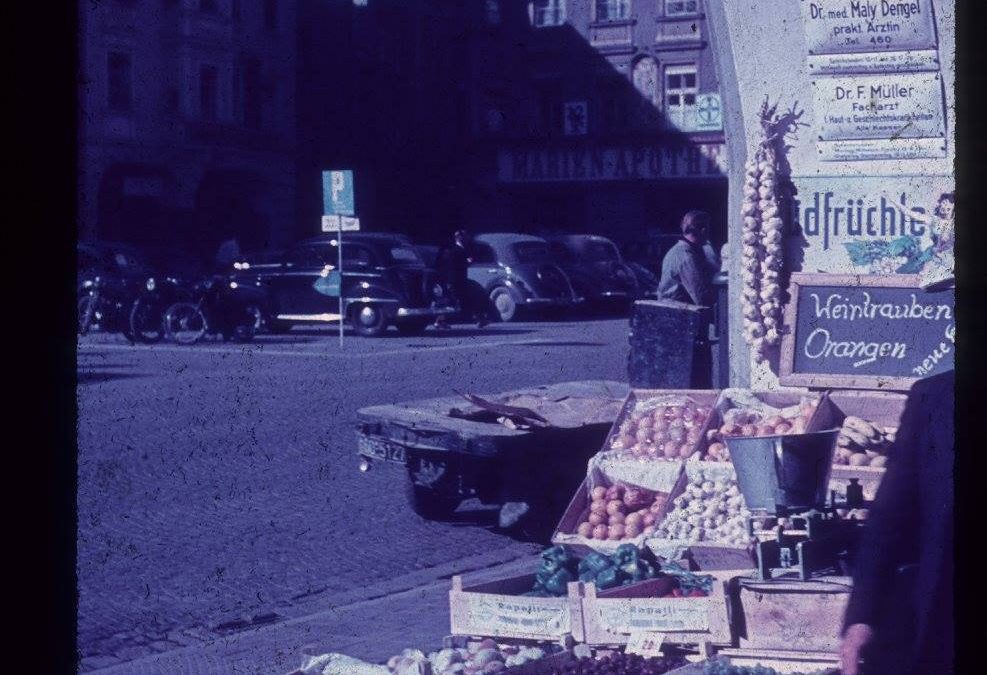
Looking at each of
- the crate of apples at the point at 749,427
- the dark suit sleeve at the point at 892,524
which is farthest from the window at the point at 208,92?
the dark suit sleeve at the point at 892,524

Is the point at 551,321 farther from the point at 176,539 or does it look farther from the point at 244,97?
the point at 176,539

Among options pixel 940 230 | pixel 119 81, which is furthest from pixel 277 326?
pixel 940 230

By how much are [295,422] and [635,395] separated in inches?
247

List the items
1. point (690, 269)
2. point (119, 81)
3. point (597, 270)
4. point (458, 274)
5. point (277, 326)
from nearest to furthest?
point (690, 269)
point (277, 326)
point (458, 274)
point (597, 270)
point (119, 81)

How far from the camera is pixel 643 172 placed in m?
49.3

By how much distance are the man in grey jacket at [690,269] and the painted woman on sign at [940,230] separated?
409 cm

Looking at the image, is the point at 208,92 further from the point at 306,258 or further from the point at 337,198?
the point at 337,198

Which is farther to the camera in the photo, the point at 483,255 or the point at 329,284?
the point at 483,255

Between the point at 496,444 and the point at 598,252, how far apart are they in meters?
27.5

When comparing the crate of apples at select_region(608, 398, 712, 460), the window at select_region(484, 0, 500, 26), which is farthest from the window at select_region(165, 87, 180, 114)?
the crate of apples at select_region(608, 398, 712, 460)

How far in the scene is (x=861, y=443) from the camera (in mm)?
7574

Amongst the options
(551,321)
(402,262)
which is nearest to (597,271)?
(551,321)

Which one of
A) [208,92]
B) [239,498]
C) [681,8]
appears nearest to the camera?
[239,498]

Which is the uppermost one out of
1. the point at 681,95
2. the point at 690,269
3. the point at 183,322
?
the point at 681,95
